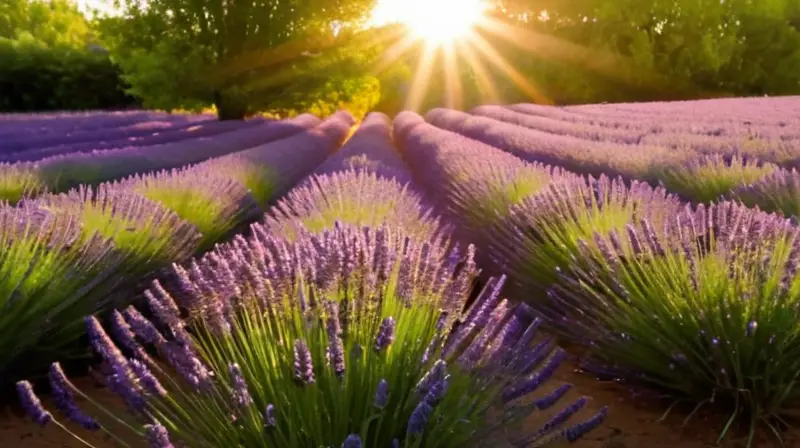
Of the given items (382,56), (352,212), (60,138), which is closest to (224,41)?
(382,56)

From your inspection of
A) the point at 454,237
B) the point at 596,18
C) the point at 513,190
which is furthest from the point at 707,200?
the point at 596,18

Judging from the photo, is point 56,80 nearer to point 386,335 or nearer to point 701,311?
point 701,311

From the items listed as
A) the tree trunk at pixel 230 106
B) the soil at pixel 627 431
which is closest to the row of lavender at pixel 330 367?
the soil at pixel 627 431

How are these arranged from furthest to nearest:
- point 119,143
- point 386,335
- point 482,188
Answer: point 119,143 → point 482,188 → point 386,335

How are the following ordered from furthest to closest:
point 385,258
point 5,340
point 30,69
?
point 30,69
point 5,340
point 385,258

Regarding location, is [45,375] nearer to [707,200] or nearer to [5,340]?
[5,340]

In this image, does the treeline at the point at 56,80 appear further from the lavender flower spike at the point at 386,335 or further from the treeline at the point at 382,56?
the lavender flower spike at the point at 386,335

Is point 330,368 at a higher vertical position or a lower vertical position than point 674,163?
higher
